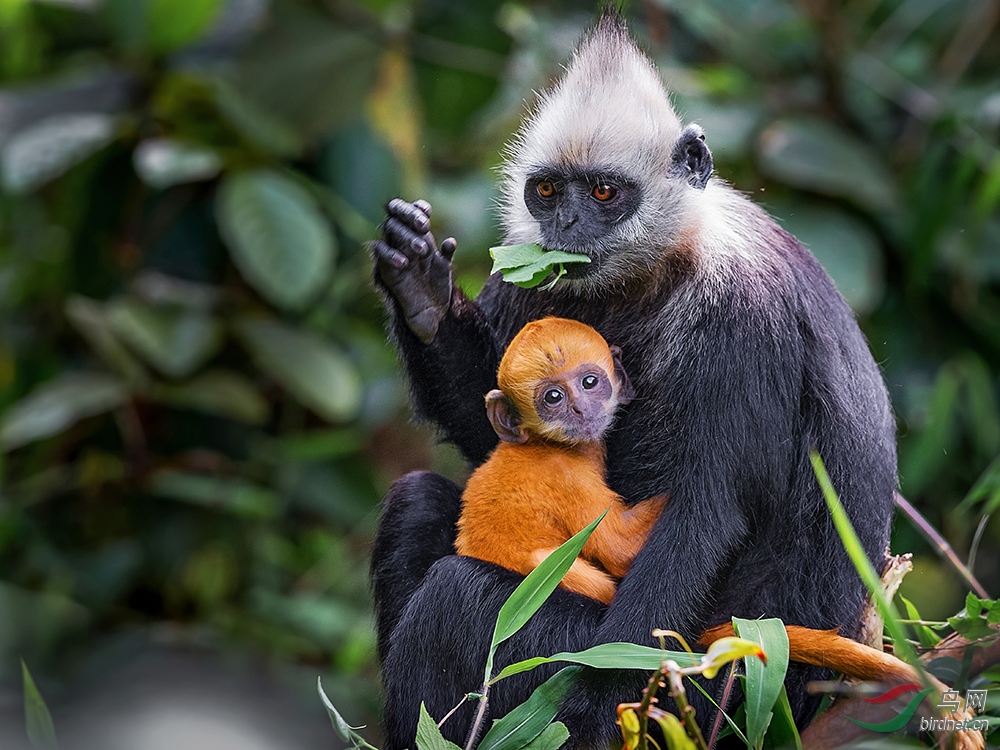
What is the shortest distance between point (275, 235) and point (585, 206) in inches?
113

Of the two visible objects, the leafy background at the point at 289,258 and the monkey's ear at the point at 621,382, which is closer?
the monkey's ear at the point at 621,382

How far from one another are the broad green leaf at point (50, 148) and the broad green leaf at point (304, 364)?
1.10 meters

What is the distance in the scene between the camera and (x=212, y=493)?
18.8 ft

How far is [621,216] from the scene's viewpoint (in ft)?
9.21

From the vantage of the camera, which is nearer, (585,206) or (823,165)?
(585,206)

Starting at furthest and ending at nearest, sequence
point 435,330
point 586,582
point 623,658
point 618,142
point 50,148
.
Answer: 1. point 50,148
2. point 435,330
3. point 618,142
4. point 586,582
5. point 623,658

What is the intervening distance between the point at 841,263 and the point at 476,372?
105 inches

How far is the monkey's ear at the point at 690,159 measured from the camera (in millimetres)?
2863

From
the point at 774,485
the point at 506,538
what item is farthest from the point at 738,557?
the point at 506,538

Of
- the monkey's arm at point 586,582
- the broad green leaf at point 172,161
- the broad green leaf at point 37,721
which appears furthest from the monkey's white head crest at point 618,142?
the broad green leaf at point 172,161

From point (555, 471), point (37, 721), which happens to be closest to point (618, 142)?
point (555, 471)

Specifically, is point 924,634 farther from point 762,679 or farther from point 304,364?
point 304,364

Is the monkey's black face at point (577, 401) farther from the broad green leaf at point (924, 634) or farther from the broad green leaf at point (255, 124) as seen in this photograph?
the broad green leaf at point (255, 124)

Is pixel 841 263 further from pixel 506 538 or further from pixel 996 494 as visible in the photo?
pixel 506 538
